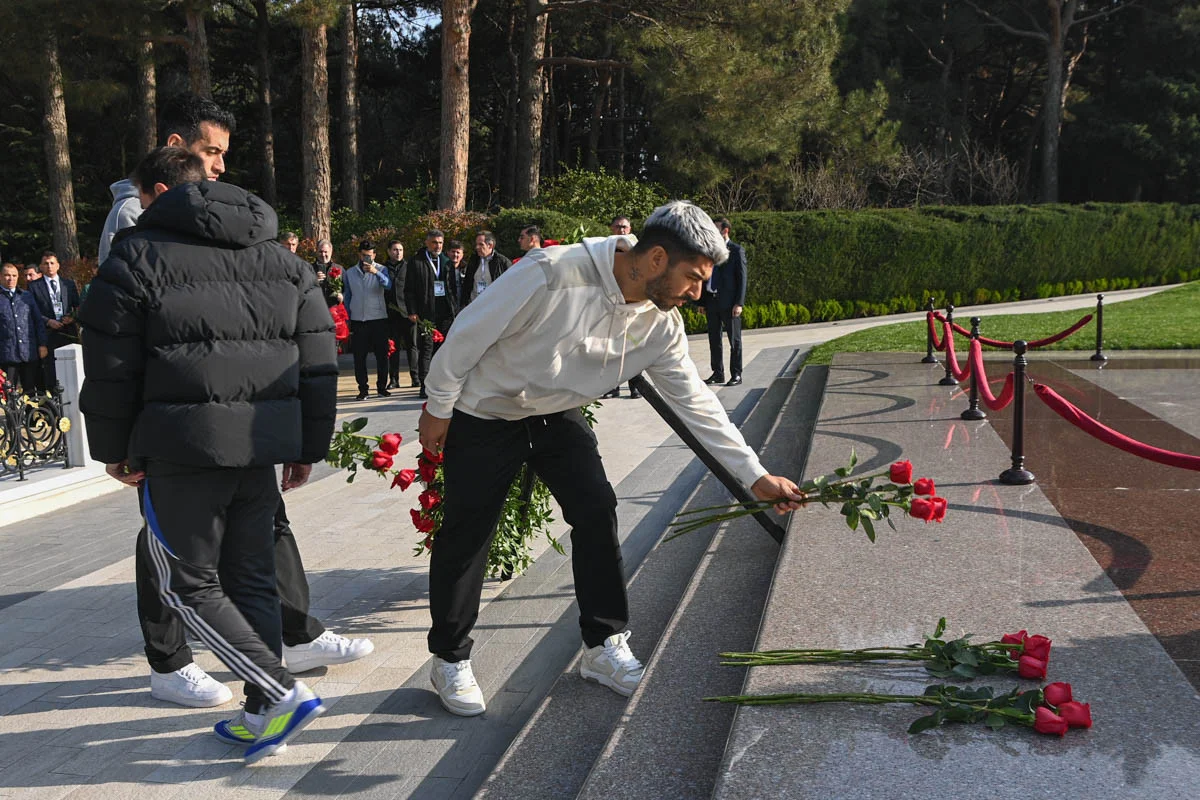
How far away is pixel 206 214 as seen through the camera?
129 inches

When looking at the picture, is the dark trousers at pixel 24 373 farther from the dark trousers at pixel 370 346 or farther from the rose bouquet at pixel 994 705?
the rose bouquet at pixel 994 705

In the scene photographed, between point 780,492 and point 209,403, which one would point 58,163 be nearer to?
point 209,403

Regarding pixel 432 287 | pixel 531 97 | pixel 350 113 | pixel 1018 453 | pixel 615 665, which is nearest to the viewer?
pixel 615 665

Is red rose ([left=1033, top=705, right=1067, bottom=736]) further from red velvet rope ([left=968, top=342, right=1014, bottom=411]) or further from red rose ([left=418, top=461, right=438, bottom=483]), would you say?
red velvet rope ([left=968, top=342, right=1014, bottom=411])

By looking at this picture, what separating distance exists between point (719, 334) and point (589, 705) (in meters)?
9.00

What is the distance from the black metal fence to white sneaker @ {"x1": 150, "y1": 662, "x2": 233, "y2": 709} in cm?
423

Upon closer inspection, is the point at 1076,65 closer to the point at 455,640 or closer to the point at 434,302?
the point at 434,302

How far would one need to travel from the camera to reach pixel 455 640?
3.79 m

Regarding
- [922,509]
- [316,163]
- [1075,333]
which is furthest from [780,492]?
[316,163]

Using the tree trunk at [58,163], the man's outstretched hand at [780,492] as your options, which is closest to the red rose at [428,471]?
the man's outstretched hand at [780,492]

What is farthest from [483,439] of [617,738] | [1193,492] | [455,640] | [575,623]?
[1193,492]

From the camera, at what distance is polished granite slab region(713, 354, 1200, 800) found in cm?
266

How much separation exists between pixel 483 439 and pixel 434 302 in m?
9.03

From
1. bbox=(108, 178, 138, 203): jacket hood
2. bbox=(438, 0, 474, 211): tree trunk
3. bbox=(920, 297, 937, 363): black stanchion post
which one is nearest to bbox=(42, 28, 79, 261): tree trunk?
bbox=(438, 0, 474, 211): tree trunk
